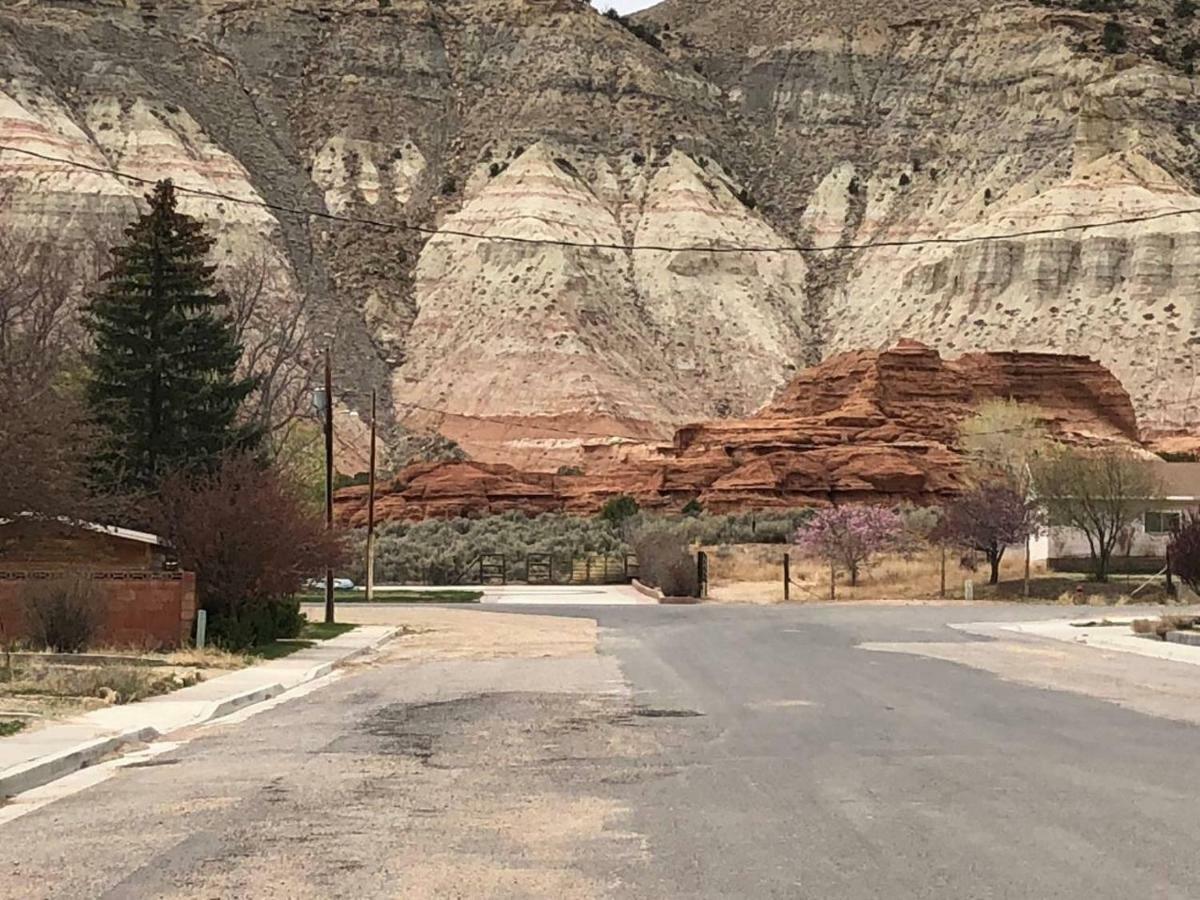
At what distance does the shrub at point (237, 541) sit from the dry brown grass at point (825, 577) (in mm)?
24329

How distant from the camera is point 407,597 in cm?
5388

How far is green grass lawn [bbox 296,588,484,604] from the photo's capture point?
52281mm

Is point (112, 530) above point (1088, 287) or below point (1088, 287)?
below

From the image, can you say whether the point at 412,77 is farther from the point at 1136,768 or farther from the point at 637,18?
the point at 1136,768

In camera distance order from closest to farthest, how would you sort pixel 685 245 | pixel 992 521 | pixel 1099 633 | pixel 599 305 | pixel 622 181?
pixel 1099 633 → pixel 992 521 → pixel 599 305 → pixel 685 245 → pixel 622 181

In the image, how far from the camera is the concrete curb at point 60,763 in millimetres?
12500

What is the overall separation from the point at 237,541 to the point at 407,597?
84.6ft

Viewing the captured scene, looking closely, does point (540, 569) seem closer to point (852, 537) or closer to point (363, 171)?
point (852, 537)

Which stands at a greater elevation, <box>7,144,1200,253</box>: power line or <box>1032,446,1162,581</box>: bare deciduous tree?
<box>7,144,1200,253</box>: power line

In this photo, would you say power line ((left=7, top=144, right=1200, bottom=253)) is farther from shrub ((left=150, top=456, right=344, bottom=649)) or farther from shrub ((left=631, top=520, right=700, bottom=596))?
shrub ((left=150, top=456, right=344, bottom=649))

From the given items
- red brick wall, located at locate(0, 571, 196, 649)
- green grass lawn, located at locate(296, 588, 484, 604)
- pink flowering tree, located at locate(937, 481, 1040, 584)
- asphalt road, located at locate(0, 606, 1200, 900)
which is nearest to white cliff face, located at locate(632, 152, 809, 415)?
green grass lawn, located at locate(296, 588, 484, 604)

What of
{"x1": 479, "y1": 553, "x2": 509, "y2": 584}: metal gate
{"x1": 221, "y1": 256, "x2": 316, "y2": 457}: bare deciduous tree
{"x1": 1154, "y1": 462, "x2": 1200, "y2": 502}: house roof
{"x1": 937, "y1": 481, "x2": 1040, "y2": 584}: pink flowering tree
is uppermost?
{"x1": 221, "y1": 256, "x2": 316, "y2": 457}: bare deciduous tree

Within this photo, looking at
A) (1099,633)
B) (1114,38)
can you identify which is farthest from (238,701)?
(1114,38)

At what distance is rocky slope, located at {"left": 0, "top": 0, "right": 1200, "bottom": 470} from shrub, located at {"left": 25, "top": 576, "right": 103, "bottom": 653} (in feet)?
220
